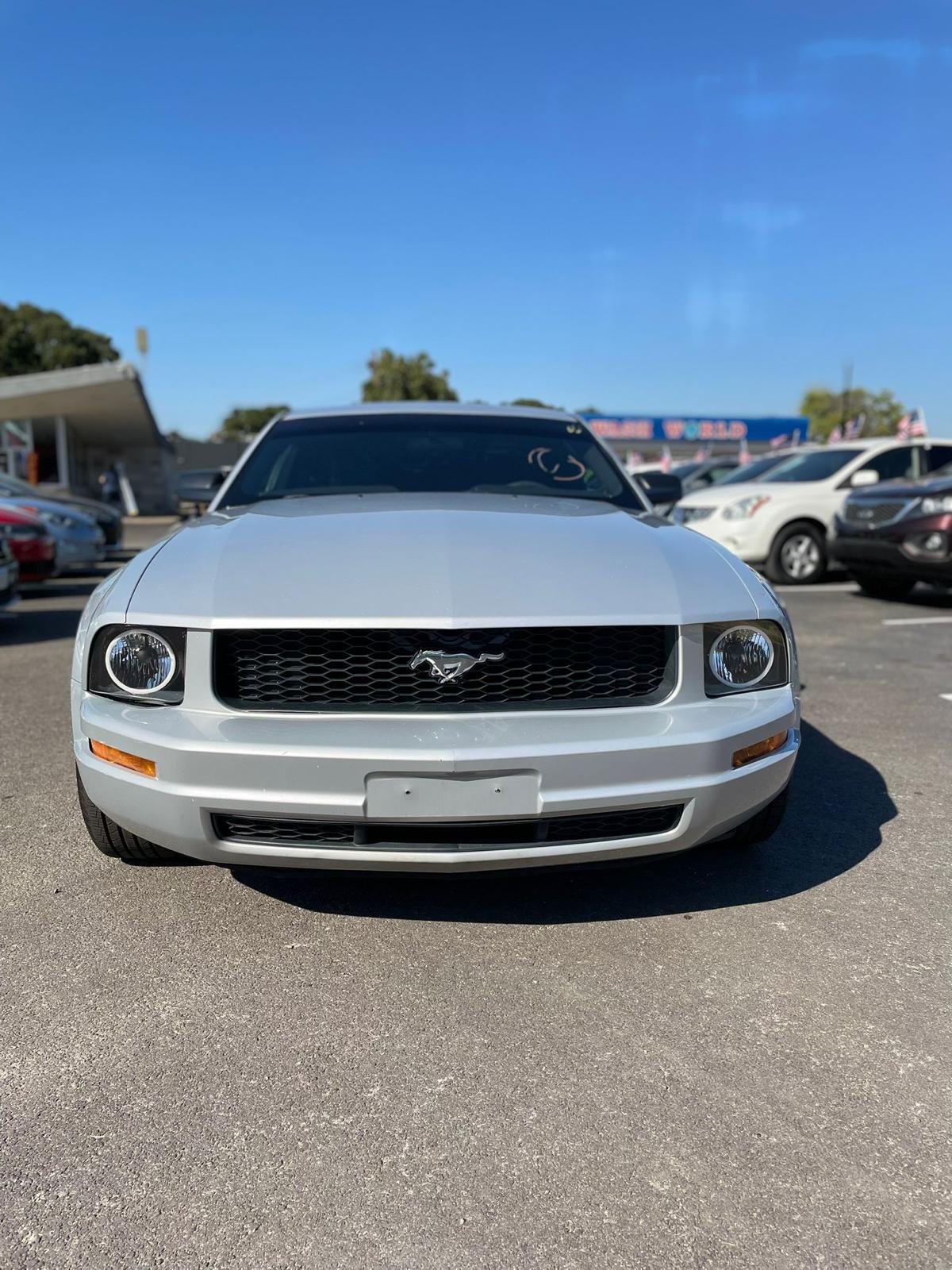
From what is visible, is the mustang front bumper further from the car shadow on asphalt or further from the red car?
the red car

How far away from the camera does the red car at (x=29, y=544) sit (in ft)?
28.2

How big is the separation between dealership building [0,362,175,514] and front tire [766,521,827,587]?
16.8 metres

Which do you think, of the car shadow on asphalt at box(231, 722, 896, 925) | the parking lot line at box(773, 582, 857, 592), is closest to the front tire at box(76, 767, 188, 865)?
the car shadow on asphalt at box(231, 722, 896, 925)

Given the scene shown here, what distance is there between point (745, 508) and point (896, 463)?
1.85 meters

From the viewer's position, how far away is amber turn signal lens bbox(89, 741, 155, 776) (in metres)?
2.30

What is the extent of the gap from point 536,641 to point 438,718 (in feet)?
1.00

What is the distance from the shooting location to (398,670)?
233cm

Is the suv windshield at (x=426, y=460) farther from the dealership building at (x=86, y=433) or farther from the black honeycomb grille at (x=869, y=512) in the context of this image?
the dealership building at (x=86, y=433)

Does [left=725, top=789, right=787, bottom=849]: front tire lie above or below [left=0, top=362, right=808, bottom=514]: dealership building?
below

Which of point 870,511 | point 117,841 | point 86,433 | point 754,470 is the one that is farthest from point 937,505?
point 86,433

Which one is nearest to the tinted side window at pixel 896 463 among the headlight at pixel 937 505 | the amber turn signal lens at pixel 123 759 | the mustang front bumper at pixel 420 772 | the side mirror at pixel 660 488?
the headlight at pixel 937 505

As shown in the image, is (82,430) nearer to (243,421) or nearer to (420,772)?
(420,772)

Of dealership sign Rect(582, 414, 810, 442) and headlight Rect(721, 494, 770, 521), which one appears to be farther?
dealership sign Rect(582, 414, 810, 442)

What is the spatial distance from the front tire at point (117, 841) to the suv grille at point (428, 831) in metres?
0.48
